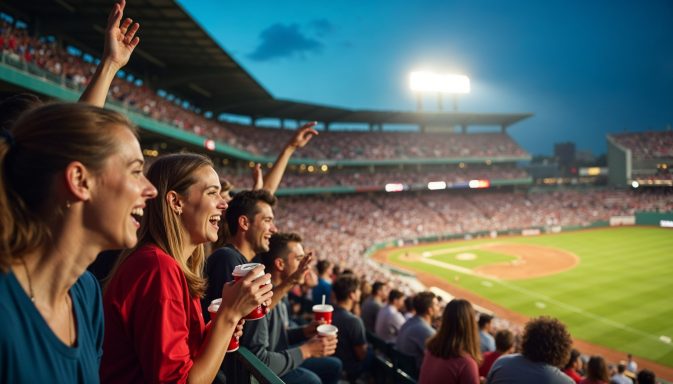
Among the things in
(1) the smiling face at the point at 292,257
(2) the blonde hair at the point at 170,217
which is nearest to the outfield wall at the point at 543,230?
(1) the smiling face at the point at 292,257

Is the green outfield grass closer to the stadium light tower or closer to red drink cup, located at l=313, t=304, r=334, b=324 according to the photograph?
red drink cup, located at l=313, t=304, r=334, b=324

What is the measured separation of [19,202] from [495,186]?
207ft

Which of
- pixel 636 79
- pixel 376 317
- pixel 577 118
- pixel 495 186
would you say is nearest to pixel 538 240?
pixel 495 186

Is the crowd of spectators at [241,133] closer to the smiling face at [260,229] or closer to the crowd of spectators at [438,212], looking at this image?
the crowd of spectators at [438,212]

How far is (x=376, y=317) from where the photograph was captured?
8414 millimetres

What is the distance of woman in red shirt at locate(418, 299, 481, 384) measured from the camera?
409cm

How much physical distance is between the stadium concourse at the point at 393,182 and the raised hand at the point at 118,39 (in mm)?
21796

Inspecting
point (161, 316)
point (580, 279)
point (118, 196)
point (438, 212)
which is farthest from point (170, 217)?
point (438, 212)

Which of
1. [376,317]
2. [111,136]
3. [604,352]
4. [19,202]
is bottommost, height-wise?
[604,352]

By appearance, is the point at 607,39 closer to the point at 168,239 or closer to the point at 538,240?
the point at 538,240

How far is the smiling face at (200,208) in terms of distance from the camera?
8.59ft

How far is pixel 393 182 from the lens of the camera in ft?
172

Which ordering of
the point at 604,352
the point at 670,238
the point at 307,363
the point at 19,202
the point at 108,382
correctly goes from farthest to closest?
the point at 670,238 → the point at 604,352 → the point at 307,363 → the point at 108,382 → the point at 19,202

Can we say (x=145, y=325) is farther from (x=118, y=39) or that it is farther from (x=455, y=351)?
(x=455, y=351)
